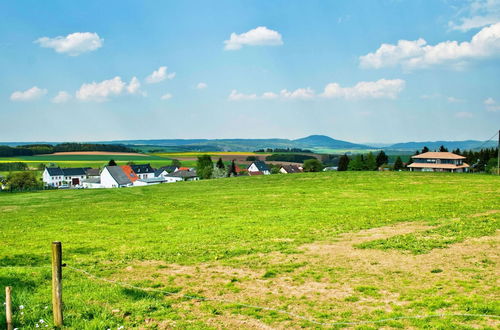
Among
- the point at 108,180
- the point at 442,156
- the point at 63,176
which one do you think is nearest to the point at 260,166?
the point at 108,180

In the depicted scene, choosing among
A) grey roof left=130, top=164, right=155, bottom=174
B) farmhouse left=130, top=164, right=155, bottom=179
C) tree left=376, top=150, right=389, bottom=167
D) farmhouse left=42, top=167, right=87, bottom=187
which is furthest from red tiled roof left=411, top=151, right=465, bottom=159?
farmhouse left=42, top=167, right=87, bottom=187

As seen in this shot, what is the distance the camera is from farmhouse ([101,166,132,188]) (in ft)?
374

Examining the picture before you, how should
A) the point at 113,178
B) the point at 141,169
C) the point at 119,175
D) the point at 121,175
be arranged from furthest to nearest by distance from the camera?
the point at 141,169, the point at 121,175, the point at 119,175, the point at 113,178

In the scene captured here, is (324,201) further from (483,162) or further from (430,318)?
(483,162)

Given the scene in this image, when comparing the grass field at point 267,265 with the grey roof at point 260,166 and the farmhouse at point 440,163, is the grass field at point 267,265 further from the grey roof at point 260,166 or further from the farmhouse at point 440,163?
the grey roof at point 260,166

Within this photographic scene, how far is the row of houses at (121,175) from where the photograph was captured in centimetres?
Result: 11581

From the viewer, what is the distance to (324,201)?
34188mm

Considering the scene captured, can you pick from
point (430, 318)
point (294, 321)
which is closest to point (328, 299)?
A: point (294, 321)

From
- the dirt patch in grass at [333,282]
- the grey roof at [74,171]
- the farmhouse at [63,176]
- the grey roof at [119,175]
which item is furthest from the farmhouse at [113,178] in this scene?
the dirt patch in grass at [333,282]

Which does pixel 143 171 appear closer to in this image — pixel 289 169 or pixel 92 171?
pixel 92 171

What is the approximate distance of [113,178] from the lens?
11381 cm

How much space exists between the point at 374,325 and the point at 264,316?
2714 mm

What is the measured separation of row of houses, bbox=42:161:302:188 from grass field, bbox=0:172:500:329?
86.2 meters

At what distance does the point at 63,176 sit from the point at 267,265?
157 meters
